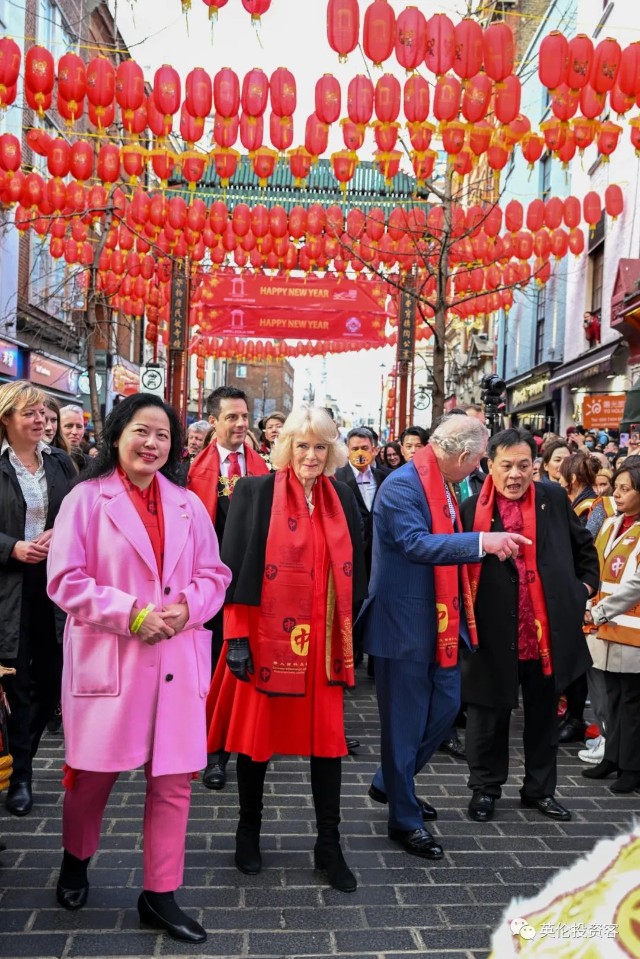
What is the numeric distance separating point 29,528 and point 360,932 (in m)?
2.64

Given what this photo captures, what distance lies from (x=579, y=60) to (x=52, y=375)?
58.9 ft

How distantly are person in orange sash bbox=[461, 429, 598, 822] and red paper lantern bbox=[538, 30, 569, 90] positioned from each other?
5948mm

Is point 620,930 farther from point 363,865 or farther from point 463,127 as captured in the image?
point 463,127

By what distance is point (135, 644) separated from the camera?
10.3 ft

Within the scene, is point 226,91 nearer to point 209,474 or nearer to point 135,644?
point 209,474

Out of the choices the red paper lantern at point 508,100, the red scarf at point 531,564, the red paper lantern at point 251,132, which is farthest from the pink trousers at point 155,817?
the red paper lantern at point 251,132

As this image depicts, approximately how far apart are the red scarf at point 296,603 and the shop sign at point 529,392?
22.5 metres

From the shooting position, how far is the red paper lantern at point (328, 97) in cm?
1072

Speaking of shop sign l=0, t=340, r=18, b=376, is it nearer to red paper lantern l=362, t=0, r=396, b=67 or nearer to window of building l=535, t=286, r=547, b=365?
red paper lantern l=362, t=0, r=396, b=67

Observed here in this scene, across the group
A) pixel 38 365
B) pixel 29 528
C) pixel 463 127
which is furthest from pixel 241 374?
pixel 29 528

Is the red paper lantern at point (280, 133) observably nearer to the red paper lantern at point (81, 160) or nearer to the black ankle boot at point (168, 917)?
the red paper lantern at point (81, 160)

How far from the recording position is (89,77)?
32.8ft

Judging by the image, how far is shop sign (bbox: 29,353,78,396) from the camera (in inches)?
850

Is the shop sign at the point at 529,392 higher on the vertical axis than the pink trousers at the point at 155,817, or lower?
higher
